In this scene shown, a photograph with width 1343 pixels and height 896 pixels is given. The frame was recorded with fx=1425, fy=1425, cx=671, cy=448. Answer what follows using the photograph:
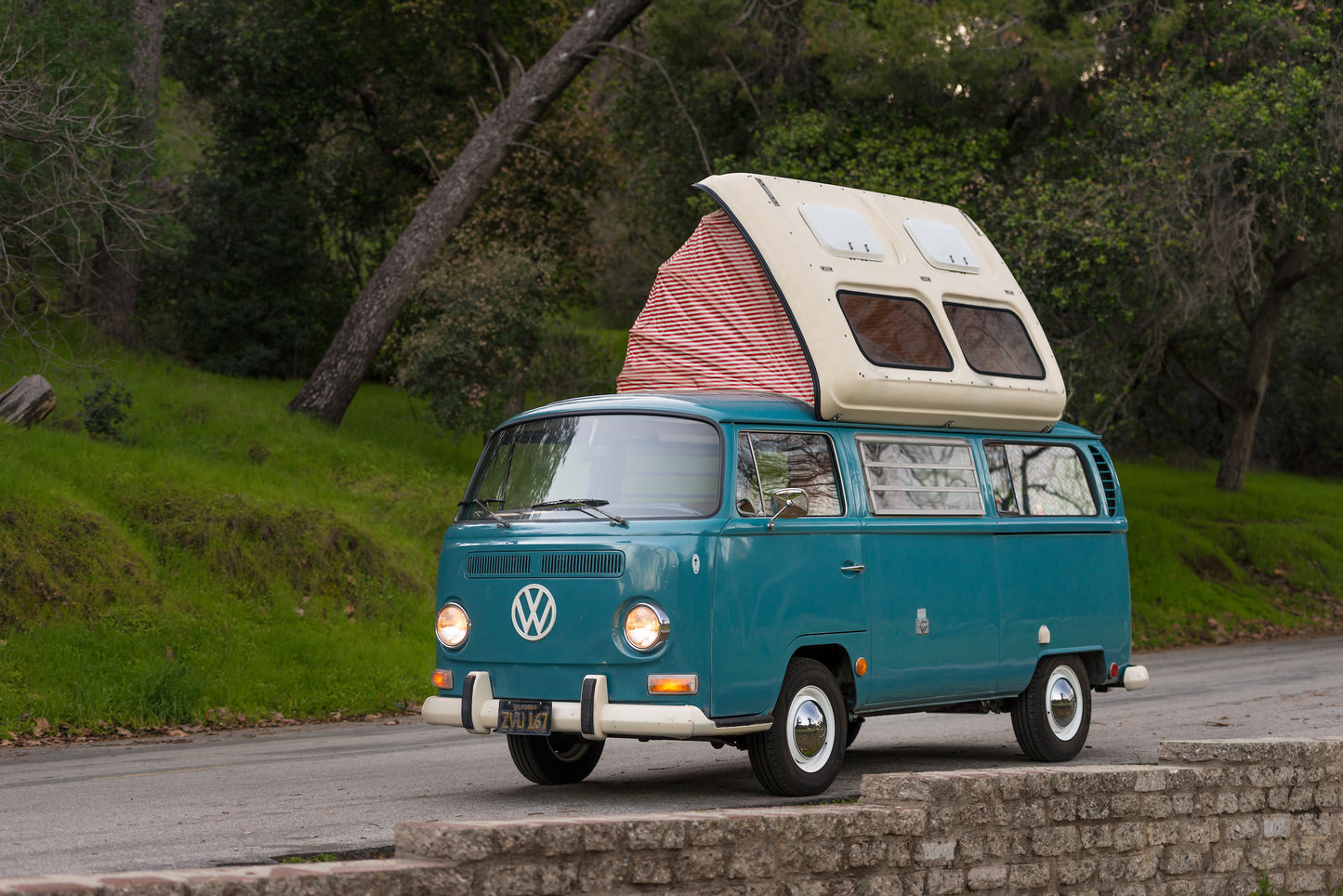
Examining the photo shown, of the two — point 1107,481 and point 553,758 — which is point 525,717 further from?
point 1107,481

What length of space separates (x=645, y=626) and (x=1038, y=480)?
4.00m

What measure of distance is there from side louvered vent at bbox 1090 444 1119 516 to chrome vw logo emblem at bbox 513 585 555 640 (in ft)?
16.5

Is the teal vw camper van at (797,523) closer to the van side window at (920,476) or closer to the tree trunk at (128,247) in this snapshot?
the van side window at (920,476)

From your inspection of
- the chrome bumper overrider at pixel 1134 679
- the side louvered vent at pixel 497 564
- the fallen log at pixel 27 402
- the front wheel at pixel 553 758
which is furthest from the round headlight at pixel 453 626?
the fallen log at pixel 27 402

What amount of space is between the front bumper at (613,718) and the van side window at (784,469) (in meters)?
1.19

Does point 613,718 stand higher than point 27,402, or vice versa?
point 27,402

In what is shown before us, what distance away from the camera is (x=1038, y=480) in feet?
34.5

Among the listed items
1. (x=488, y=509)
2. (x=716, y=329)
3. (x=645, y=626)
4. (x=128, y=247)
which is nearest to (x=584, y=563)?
(x=645, y=626)

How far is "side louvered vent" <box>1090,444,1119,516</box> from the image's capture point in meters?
11.1

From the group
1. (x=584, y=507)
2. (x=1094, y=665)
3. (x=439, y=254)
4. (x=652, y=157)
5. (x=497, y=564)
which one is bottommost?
(x=1094, y=665)

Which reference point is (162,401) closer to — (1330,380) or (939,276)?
(939,276)

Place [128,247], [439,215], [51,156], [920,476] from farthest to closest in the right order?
[439,215], [128,247], [51,156], [920,476]

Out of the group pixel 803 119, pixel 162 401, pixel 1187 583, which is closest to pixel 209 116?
pixel 162 401

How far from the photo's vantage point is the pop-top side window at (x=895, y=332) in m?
9.30
